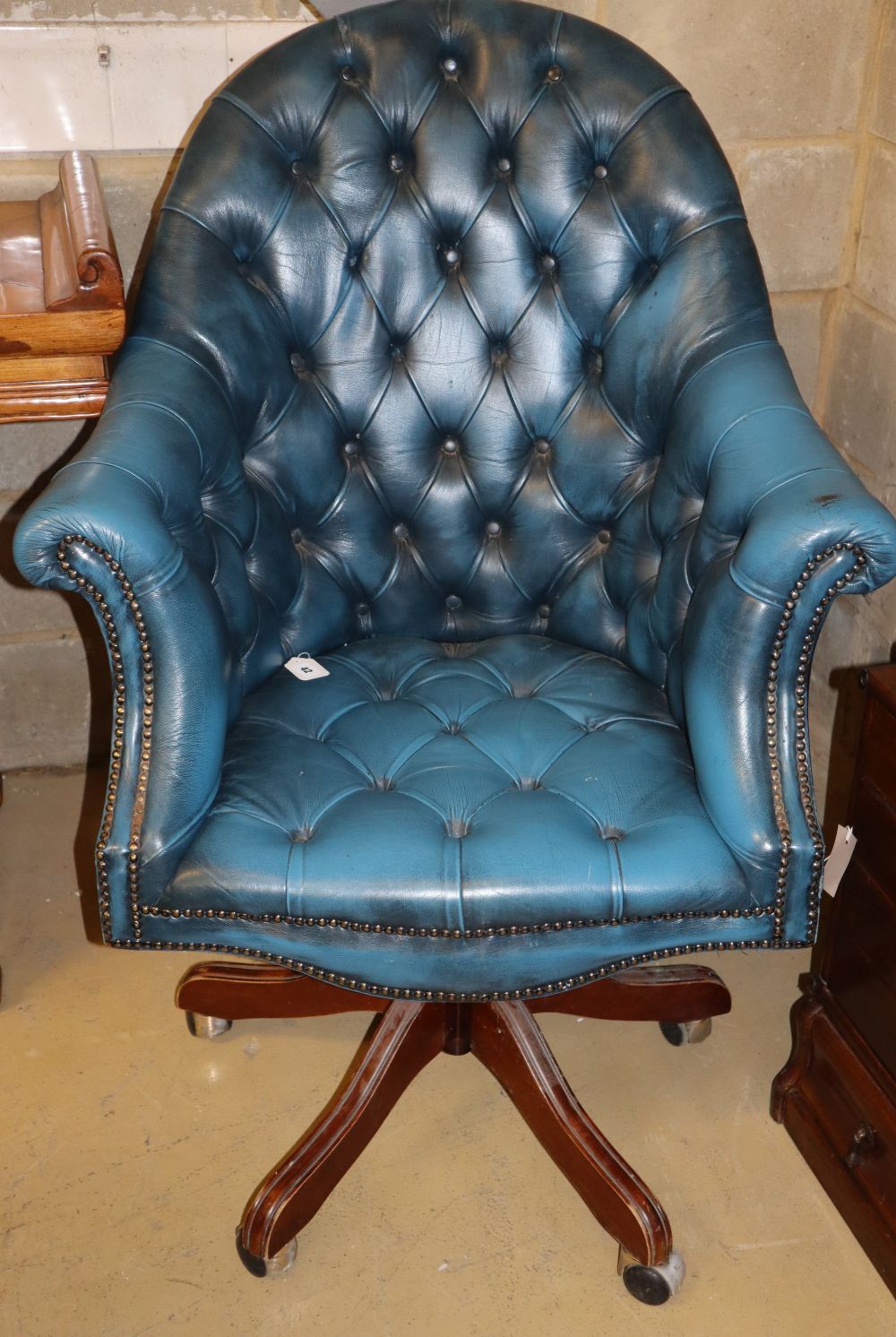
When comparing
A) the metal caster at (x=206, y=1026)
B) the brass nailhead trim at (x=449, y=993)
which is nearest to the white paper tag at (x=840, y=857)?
the brass nailhead trim at (x=449, y=993)

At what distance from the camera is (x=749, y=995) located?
175 cm

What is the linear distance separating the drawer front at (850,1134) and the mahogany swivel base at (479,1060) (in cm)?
14

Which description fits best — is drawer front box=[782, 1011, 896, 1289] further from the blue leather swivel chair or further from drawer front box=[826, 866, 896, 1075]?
the blue leather swivel chair

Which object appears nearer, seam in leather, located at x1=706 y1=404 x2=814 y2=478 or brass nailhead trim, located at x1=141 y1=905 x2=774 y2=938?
brass nailhead trim, located at x1=141 y1=905 x2=774 y2=938

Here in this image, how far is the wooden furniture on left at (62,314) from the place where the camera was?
4.33ft

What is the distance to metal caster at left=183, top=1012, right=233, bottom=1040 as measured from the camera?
1.66 metres

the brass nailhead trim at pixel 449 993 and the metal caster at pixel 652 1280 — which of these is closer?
the brass nailhead trim at pixel 449 993

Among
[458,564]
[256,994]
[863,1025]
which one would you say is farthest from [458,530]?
[863,1025]

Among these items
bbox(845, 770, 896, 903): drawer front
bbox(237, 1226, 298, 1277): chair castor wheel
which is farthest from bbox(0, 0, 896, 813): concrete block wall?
bbox(237, 1226, 298, 1277): chair castor wheel

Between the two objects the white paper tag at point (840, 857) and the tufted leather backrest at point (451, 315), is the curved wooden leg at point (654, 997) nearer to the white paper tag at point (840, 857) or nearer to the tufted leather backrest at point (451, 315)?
the white paper tag at point (840, 857)

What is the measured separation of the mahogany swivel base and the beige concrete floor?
0.16ft

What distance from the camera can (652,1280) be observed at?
1.35 metres

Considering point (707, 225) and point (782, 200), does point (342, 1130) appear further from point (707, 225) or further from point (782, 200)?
point (782, 200)

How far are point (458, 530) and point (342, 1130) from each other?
697 millimetres
